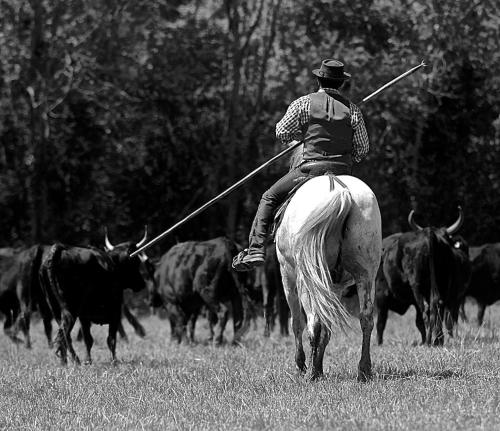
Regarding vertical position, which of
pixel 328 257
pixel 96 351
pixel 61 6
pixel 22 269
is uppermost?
pixel 61 6

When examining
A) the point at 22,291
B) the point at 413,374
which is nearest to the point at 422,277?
the point at 413,374

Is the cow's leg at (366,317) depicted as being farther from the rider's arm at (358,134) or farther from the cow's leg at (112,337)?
the cow's leg at (112,337)

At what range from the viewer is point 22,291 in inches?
590

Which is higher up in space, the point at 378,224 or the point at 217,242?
the point at 378,224

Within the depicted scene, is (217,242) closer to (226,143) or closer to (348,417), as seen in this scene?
(348,417)

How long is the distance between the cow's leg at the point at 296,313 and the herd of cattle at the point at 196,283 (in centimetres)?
343

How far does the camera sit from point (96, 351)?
15.2 meters

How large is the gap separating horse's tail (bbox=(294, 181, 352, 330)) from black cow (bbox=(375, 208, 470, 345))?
15.3 ft

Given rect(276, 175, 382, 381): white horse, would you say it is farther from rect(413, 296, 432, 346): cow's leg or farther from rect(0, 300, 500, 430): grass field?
rect(413, 296, 432, 346): cow's leg

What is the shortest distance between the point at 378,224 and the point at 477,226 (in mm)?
19420

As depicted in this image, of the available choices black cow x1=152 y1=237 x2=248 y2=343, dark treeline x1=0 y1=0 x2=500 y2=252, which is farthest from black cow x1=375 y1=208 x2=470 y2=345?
dark treeline x1=0 y1=0 x2=500 y2=252

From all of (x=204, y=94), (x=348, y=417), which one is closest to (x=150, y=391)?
(x=348, y=417)

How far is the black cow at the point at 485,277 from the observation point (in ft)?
60.2

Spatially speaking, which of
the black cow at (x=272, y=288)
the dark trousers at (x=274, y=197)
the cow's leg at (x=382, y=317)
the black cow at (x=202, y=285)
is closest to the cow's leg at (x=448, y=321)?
the cow's leg at (x=382, y=317)
